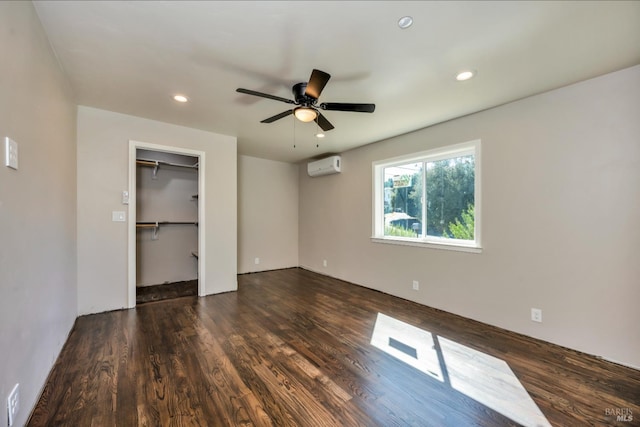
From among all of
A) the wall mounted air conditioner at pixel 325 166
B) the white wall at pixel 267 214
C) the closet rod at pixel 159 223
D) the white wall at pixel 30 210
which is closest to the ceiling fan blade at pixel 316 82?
the white wall at pixel 30 210

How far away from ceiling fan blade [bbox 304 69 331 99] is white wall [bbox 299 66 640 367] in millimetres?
2097

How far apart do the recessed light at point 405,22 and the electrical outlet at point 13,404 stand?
117 inches

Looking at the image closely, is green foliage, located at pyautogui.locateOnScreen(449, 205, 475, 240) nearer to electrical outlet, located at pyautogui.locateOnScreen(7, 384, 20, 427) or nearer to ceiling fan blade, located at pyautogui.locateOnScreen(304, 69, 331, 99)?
ceiling fan blade, located at pyautogui.locateOnScreen(304, 69, 331, 99)

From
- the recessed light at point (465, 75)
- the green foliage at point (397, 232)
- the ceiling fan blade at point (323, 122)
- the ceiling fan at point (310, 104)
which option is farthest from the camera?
the green foliage at point (397, 232)

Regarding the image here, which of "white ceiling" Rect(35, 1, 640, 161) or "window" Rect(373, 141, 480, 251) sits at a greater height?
"white ceiling" Rect(35, 1, 640, 161)

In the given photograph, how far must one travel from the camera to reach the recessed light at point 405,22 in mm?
1651

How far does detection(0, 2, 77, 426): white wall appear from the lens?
1295 millimetres

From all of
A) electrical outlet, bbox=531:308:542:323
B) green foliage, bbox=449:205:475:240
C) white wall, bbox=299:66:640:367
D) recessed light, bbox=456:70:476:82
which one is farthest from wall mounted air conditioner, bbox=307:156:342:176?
electrical outlet, bbox=531:308:542:323

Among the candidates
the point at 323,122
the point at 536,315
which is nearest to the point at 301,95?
the point at 323,122

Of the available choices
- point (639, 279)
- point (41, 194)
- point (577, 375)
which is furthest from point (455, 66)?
point (41, 194)

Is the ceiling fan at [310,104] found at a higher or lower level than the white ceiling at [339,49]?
lower

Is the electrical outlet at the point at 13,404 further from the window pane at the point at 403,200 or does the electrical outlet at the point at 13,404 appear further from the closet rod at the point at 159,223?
the window pane at the point at 403,200

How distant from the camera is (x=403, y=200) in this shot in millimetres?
4074

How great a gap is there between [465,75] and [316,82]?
135cm
